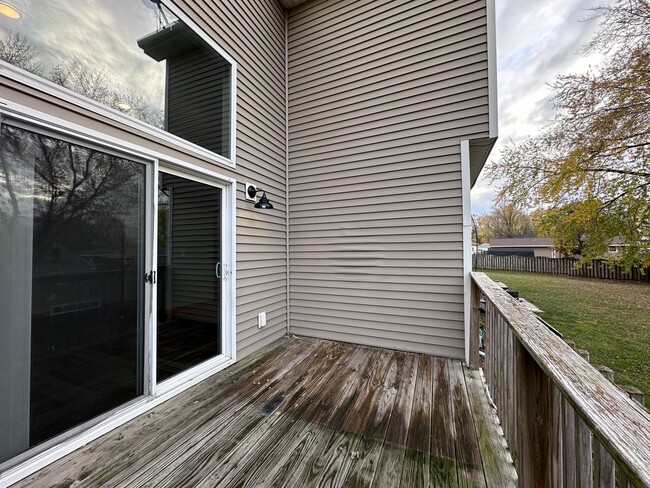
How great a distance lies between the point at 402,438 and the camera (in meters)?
1.81

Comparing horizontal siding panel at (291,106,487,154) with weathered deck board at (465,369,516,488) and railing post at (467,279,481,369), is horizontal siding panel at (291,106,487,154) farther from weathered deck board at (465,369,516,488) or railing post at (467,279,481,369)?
weathered deck board at (465,369,516,488)

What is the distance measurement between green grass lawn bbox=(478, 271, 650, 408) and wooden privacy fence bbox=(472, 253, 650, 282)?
1.61 ft

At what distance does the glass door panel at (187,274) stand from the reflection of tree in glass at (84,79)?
51cm

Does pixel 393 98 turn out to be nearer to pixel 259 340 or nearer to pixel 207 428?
pixel 259 340

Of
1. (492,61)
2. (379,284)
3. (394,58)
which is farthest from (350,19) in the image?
(379,284)

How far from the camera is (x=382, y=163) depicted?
3424 millimetres

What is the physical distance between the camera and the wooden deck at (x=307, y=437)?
1.50m

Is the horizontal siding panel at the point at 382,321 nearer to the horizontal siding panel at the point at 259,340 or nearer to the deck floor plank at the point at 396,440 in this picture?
the horizontal siding panel at the point at 259,340

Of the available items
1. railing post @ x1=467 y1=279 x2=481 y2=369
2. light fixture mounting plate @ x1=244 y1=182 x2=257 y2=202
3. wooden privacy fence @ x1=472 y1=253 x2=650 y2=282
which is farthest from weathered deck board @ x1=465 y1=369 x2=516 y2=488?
wooden privacy fence @ x1=472 y1=253 x2=650 y2=282

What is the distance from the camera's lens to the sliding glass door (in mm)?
1474

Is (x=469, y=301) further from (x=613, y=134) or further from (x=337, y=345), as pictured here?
(x=613, y=134)

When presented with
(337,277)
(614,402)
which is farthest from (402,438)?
(337,277)

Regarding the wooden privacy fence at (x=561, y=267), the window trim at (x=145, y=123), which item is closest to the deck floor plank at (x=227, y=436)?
the window trim at (x=145, y=123)

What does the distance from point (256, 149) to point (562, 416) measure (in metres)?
3.45
